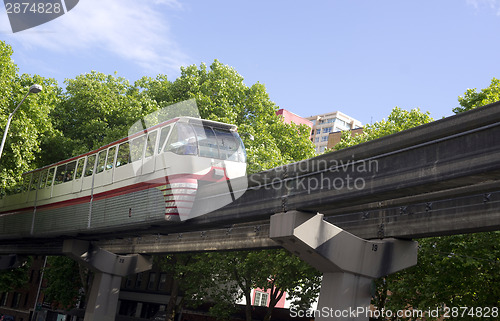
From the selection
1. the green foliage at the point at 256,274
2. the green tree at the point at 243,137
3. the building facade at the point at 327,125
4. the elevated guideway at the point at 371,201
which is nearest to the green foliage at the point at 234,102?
the green tree at the point at 243,137

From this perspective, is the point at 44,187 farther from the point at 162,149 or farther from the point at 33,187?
the point at 162,149

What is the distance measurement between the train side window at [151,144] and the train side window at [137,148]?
11.3 inches

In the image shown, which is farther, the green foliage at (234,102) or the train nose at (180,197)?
the green foliage at (234,102)

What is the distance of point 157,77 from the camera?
4112cm

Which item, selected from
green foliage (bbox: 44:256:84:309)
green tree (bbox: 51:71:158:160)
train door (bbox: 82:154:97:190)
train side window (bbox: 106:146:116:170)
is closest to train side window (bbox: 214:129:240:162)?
train side window (bbox: 106:146:116:170)

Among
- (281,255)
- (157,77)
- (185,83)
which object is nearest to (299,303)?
(281,255)

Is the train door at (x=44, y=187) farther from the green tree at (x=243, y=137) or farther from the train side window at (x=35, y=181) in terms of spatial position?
the green tree at (x=243, y=137)

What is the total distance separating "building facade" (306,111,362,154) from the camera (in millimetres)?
142750

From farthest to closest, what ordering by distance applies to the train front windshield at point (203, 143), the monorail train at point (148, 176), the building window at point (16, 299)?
1. the building window at point (16, 299)
2. the train front windshield at point (203, 143)
3. the monorail train at point (148, 176)

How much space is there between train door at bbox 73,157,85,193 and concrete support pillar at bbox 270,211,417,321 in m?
11.3

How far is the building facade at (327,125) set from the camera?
14275 cm

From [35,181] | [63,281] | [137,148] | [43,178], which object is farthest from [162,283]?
[137,148]

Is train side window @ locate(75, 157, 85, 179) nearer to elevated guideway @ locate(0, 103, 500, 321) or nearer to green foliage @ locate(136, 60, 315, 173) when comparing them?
elevated guideway @ locate(0, 103, 500, 321)

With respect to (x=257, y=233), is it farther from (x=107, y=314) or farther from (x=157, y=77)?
(x=157, y=77)
